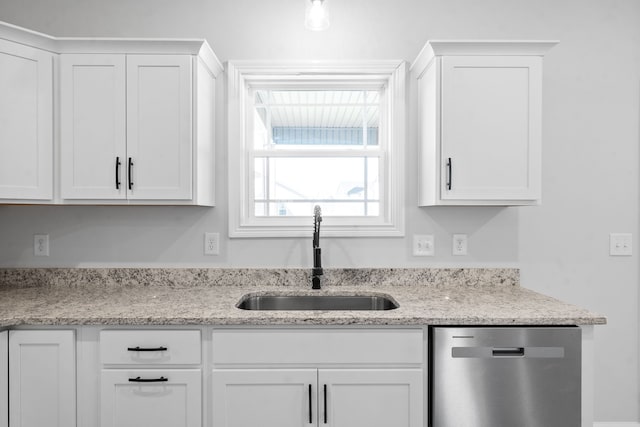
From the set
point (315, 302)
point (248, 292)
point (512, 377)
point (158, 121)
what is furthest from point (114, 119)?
point (512, 377)

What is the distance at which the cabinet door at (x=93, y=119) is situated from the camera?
198cm

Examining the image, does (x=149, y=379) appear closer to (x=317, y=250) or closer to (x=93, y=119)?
(x=317, y=250)

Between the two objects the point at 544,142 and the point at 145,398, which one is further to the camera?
the point at 544,142

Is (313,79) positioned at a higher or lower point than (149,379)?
higher

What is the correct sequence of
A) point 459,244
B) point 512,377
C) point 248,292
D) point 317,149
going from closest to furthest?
point 512,377
point 248,292
point 459,244
point 317,149

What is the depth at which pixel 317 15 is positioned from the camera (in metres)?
1.88

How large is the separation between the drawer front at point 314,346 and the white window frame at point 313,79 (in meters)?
0.78

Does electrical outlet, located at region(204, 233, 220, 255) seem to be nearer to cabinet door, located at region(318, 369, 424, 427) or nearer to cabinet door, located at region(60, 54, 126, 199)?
cabinet door, located at region(60, 54, 126, 199)

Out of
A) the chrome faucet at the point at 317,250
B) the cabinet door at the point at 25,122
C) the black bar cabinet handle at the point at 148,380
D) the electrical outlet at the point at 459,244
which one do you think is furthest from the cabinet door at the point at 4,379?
the electrical outlet at the point at 459,244

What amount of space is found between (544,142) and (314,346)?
170 cm

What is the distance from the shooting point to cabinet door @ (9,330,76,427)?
5.39ft

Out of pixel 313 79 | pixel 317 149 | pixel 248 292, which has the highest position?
pixel 313 79

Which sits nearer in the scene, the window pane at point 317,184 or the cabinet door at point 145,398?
the cabinet door at point 145,398

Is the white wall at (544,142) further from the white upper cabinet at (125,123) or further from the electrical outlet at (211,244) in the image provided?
the white upper cabinet at (125,123)
